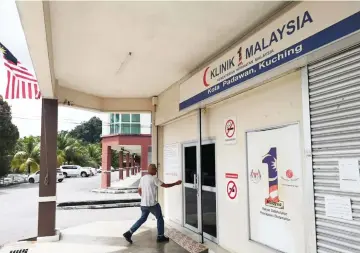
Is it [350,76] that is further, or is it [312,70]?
[312,70]

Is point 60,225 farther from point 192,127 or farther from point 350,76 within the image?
point 350,76

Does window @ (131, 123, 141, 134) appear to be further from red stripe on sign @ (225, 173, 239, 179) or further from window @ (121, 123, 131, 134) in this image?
red stripe on sign @ (225, 173, 239, 179)

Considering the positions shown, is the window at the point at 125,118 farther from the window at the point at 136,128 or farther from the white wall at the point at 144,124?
the white wall at the point at 144,124

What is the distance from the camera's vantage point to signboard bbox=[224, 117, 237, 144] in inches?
225

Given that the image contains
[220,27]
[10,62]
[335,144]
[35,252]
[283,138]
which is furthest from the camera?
[35,252]

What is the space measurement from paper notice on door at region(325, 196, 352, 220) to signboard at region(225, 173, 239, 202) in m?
2.18

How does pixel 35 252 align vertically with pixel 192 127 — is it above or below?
below

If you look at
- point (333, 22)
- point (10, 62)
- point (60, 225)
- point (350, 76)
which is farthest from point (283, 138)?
point (60, 225)

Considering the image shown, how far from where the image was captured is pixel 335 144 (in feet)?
11.3

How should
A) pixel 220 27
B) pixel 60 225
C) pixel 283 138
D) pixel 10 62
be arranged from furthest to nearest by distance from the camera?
pixel 60 225, pixel 10 62, pixel 220 27, pixel 283 138

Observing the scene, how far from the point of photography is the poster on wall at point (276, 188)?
4176 millimetres

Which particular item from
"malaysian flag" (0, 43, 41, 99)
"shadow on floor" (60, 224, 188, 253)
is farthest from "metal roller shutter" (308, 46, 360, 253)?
"malaysian flag" (0, 43, 41, 99)

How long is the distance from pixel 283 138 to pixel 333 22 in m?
1.71

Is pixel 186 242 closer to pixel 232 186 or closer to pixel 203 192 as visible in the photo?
pixel 203 192
